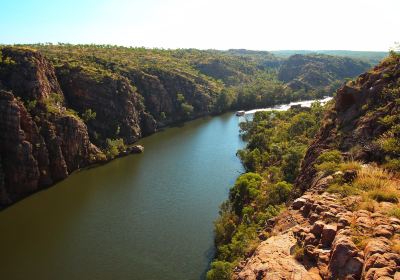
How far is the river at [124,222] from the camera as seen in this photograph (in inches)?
1594

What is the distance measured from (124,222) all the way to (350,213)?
39.2 metres

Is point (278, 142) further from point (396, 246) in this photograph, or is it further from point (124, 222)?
point (396, 246)

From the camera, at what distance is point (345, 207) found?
17.0 meters

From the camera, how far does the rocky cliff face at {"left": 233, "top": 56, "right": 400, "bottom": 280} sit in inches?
537

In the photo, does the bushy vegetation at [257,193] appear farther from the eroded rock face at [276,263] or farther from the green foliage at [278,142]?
the eroded rock face at [276,263]

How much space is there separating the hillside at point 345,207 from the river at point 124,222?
29.6 ft

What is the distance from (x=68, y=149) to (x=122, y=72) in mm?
51564

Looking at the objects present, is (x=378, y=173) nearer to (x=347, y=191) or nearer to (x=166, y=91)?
(x=347, y=191)

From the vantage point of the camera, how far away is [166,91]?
429 feet

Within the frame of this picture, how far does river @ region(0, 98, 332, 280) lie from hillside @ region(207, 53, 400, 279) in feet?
29.6

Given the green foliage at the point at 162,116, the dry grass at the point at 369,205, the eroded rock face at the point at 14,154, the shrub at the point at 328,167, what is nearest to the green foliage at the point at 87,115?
the eroded rock face at the point at 14,154

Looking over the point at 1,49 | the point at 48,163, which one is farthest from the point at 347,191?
the point at 1,49

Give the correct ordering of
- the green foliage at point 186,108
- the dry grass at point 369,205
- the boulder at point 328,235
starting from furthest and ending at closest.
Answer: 1. the green foliage at point 186,108
2. the dry grass at point 369,205
3. the boulder at point 328,235

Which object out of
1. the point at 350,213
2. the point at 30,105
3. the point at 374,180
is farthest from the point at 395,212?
the point at 30,105
